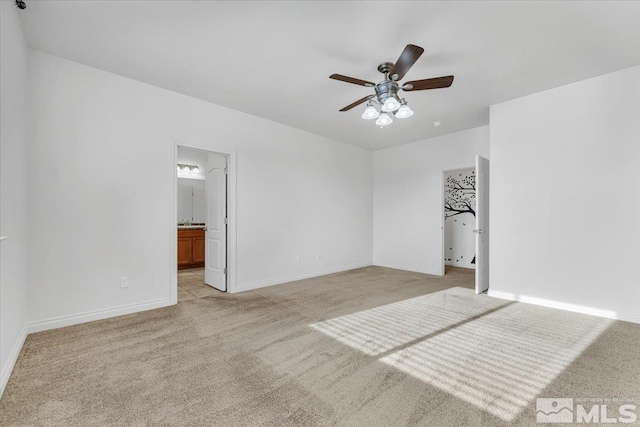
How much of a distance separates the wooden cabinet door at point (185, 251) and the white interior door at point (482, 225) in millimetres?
5605

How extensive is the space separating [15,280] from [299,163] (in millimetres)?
3896

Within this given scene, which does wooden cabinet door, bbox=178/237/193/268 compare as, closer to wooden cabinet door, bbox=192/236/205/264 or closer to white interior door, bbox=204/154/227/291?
wooden cabinet door, bbox=192/236/205/264

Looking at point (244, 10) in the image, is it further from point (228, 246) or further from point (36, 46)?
point (228, 246)

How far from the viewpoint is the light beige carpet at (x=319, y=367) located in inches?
64.7

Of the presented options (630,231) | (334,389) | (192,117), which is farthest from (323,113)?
(630,231)

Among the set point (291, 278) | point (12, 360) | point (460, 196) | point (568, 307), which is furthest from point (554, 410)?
point (460, 196)

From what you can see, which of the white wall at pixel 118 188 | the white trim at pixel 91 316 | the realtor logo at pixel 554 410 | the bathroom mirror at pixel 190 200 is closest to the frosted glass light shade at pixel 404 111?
the realtor logo at pixel 554 410

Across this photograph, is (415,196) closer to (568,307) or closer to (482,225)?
(482,225)

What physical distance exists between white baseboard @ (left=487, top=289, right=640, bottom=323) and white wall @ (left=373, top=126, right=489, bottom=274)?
1.67m

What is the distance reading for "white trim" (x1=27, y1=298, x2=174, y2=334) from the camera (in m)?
2.74

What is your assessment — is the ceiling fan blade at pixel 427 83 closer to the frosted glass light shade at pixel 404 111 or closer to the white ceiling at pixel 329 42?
the frosted glass light shade at pixel 404 111

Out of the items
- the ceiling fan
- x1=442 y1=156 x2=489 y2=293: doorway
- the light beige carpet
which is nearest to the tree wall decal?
x1=442 y1=156 x2=489 y2=293: doorway

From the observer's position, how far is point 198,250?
6324 mm

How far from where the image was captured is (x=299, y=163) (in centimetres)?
521
